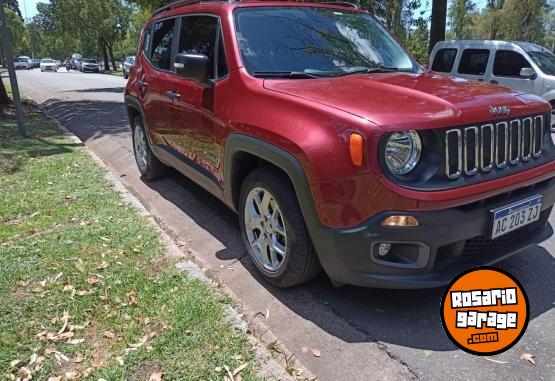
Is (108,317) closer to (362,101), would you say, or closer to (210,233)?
(210,233)

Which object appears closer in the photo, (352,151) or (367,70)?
(352,151)

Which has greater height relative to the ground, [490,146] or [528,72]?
[490,146]

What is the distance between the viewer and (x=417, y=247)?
8.54ft

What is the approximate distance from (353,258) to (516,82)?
834 cm

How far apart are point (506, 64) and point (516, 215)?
782 centimetres

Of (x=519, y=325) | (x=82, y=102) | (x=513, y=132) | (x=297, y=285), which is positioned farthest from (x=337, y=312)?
(x=82, y=102)

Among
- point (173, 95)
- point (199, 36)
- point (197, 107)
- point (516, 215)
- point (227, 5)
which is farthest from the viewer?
point (173, 95)

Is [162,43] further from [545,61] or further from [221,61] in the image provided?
[545,61]

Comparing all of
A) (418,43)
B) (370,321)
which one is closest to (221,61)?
(370,321)

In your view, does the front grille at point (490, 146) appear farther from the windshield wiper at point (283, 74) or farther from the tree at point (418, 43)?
the tree at point (418, 43)

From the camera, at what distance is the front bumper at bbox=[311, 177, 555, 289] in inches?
100.0

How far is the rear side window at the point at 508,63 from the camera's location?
9.48 metres

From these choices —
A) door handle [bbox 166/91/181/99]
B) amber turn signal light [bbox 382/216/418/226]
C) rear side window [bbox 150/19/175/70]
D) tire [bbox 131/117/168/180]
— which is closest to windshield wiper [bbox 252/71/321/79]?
door handle [bbox 166/91/181/99]

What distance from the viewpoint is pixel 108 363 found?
260cm
